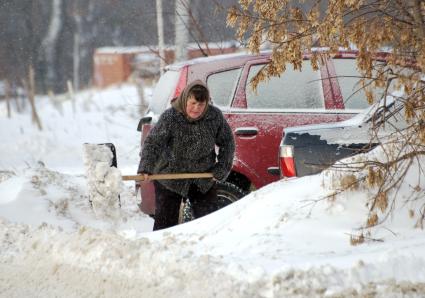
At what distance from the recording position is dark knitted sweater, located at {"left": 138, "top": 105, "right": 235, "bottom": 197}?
21.4 ft

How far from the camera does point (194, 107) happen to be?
6438 millimetres

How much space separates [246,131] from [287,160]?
108cm

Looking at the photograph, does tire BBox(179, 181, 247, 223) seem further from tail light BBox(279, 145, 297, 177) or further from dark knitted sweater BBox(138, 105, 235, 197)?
dark knitted sweater BBox(138, 105, 235, 197)

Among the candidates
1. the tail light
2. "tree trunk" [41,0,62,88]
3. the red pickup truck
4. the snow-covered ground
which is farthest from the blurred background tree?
the snow-covered ground

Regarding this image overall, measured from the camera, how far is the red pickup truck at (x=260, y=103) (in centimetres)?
809

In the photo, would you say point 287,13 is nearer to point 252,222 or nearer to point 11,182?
point 252,222

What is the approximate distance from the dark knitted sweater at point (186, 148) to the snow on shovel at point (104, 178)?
113 millimetres

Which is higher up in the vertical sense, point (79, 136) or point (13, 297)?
point (13, 297)

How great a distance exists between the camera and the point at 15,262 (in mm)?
6383

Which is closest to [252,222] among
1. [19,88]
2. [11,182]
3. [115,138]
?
[11,182]

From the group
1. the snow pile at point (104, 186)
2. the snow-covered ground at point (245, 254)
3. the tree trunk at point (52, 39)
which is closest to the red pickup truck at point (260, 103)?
the snow-covered ground at point (245, 254)

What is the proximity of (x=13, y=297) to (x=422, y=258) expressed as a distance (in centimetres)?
278

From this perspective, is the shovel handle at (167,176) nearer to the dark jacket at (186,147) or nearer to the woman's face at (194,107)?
the dark jacket at (186,147)

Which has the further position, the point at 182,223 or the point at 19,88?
the point at 19,88
